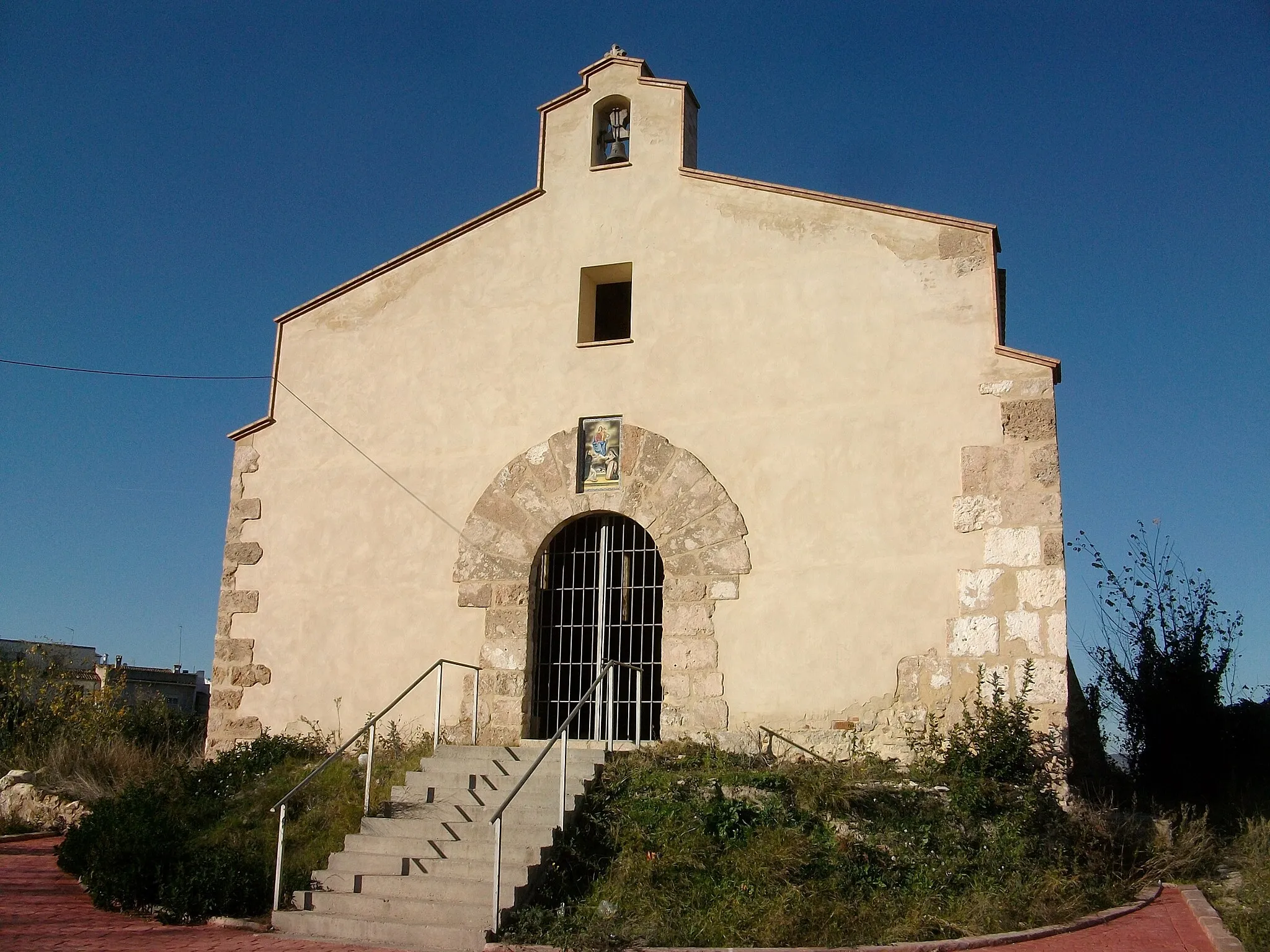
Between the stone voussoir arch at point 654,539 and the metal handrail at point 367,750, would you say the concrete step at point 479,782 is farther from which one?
the stone voussoir arch at point 654,539

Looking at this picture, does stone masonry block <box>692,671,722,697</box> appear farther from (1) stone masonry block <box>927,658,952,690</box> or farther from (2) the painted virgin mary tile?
(2) the painted virgin mary tile

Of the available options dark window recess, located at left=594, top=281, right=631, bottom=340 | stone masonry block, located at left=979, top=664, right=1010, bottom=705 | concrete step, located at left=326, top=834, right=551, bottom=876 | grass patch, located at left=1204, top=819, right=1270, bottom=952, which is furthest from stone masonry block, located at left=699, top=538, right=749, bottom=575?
grass patch, located at left=1204, top=819, right=1270, bottom=952

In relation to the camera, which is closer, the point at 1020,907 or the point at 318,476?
the point at 1020,907

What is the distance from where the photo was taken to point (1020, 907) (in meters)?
7.94

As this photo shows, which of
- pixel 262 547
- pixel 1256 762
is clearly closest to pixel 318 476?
pixel 262 547

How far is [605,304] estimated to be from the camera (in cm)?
1429

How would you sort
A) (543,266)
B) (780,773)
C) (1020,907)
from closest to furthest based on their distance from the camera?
1. (1020,907)
2. (780,773)
3. (543,266)

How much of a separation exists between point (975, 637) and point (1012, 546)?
880mm

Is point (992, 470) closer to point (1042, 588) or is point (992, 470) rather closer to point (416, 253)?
point (1042, 588)

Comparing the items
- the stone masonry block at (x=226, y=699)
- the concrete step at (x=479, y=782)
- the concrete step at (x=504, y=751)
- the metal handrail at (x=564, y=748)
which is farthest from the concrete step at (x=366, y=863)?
the stone masonry block at (x=226, y=699)

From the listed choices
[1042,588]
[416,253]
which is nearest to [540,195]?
[416,253]

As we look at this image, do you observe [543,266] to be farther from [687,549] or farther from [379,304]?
[687,549]

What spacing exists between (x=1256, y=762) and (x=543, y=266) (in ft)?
34.0

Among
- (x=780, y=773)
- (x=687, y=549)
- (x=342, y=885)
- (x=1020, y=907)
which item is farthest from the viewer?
(x=687, y=549)
